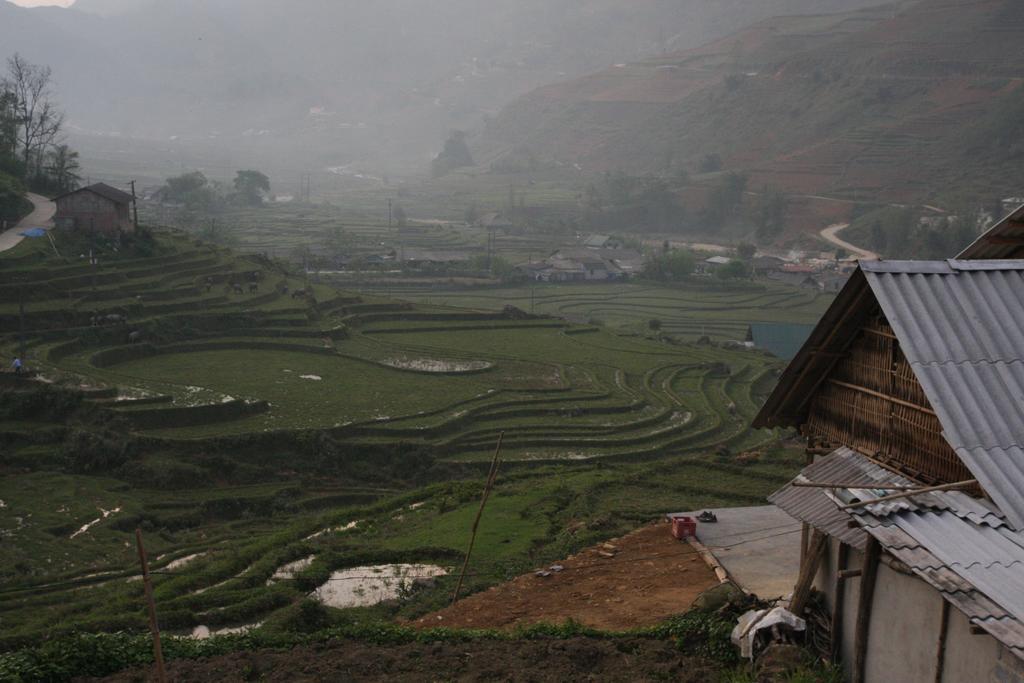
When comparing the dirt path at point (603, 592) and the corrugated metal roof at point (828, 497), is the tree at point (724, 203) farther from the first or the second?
the corrugated metal roof at point (828, 497)

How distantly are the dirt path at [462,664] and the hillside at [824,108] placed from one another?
2657 inches

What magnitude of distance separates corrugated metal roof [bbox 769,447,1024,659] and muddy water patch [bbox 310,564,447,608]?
7.59m

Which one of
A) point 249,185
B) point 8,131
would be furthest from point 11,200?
point 249,185

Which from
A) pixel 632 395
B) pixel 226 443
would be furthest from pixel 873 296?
pixel 632 395

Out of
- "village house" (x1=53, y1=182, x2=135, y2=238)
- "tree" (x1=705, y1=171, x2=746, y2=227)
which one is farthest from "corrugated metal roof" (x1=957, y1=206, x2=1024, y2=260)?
"tree" (x1=705, y1=171, x2=746, y2=227)

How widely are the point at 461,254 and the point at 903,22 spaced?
2728 inches

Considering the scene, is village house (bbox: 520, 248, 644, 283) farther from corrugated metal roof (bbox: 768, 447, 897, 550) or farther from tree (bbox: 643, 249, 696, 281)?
corrugated metal roof (bbox: 768, 447, 897, 550)

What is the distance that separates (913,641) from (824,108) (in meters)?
92.7

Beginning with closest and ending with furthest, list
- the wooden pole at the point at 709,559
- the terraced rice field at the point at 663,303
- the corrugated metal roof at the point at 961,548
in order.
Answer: the corrugated metal roof at the point at 961,548 < the wooden pole at the point at 709,559 < the terraced rice field at the point at 663,303

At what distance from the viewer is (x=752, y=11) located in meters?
178

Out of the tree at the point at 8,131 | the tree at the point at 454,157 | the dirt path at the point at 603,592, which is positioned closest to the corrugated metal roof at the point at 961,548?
the dirt path at the point at 603,592

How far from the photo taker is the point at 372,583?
A: 13258mm

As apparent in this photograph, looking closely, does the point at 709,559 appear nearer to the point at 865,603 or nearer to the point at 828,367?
the point at 828,367

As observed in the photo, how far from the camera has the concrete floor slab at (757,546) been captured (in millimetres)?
10320
